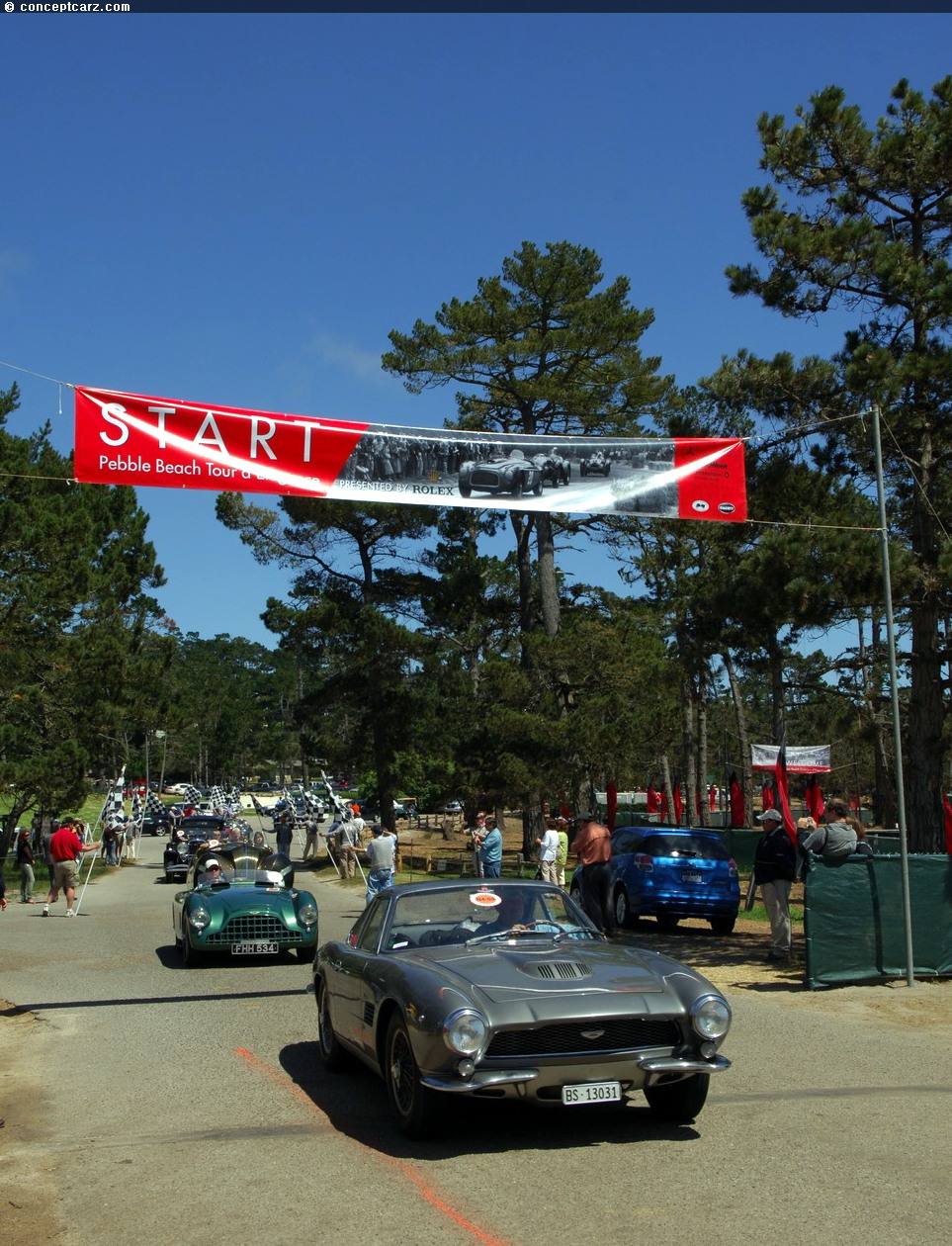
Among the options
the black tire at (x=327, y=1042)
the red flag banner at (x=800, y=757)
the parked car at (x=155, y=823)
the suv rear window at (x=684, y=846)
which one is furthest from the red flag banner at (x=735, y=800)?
the parked car at (x=155, y=823)

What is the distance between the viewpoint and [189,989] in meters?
13.3

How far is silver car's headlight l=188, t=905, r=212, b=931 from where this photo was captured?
1498cm

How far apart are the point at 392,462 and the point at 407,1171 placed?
6.99 m

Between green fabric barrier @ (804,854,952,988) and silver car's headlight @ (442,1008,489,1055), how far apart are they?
7363 mm

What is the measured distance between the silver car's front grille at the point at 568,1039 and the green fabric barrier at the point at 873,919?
6.90 m

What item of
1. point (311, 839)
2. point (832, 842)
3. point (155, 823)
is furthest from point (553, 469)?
point (155, 823)

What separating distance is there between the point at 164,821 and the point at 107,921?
5451cm

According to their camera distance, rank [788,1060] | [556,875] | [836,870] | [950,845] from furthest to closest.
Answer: [556,875], [950,845], [836,870], [788,1060]

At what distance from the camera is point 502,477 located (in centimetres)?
1202

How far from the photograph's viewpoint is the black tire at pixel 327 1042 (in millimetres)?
8621

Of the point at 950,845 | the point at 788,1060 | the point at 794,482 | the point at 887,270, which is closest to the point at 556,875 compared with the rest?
the point at 950,845

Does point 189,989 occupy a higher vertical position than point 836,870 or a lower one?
lower

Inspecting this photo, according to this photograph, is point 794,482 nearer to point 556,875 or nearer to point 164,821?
point 556,875

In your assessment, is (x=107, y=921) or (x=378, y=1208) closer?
(x=378, y=1208)
